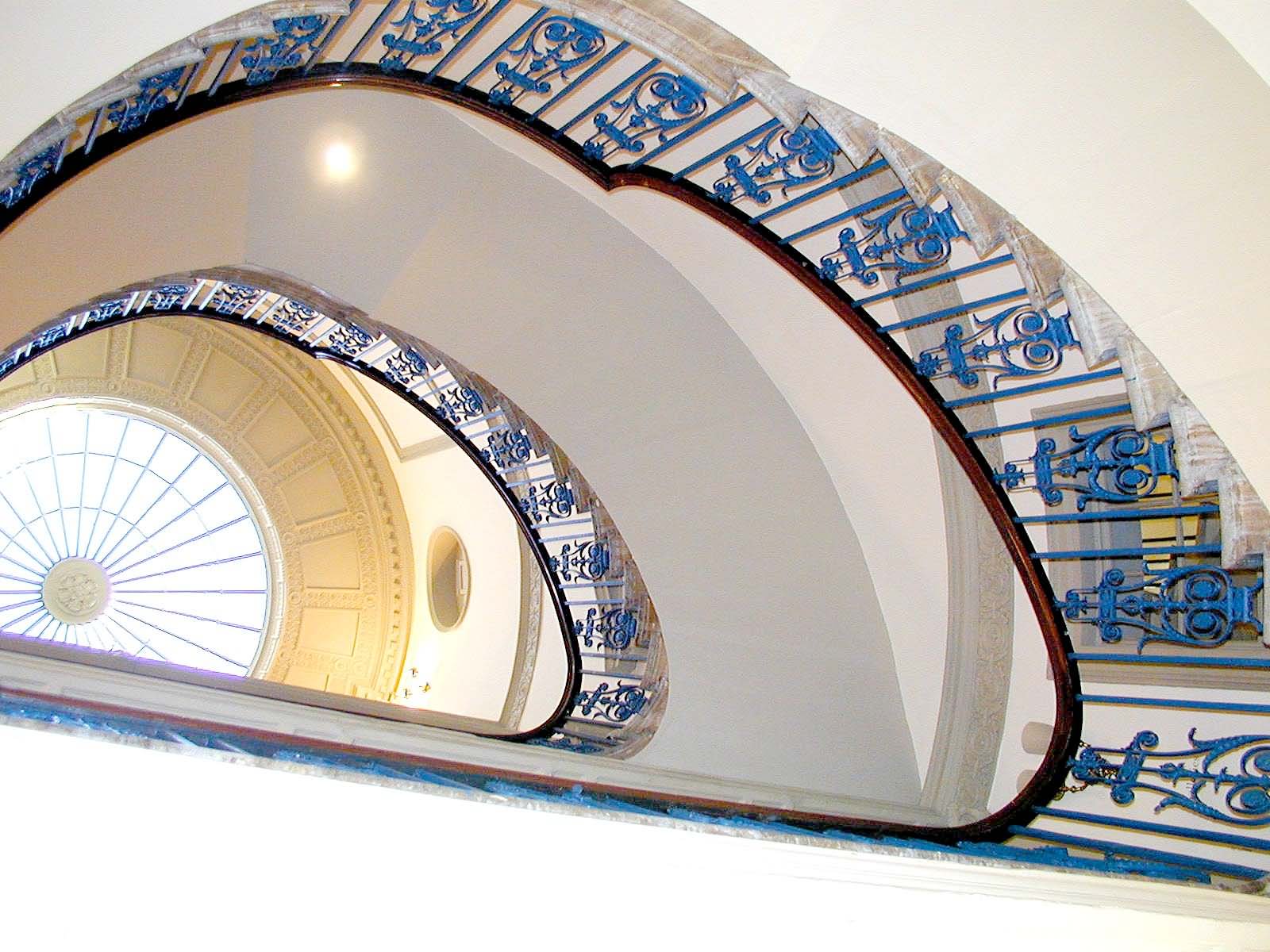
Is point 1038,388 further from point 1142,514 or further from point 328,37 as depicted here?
point 328,37

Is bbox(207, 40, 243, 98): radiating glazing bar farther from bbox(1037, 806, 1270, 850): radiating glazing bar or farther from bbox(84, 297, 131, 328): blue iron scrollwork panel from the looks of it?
bbox(1037, 806, 1270, 850): radiating glazing bar

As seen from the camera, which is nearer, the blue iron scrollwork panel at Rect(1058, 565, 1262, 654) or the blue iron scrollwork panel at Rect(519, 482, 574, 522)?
the blue iron scrollwork panel at Rect(1058, 565, 1262, 654)

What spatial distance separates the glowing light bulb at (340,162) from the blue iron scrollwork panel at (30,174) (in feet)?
7.42

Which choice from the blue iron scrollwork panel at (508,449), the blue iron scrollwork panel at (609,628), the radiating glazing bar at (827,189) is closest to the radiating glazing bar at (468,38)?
the radiating glazing bar at (827,189)

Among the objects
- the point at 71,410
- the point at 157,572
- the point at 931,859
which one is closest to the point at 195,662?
the point at 157,572

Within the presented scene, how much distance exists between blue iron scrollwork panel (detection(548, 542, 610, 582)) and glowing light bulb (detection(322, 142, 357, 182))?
3220 mm

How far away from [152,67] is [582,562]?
5.43 meters

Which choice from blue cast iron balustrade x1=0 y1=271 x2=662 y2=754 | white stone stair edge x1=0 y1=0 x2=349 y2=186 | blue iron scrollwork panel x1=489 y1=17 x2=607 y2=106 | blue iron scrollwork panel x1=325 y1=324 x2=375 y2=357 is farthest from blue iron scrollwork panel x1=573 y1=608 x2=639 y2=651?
white stone stair edge x1=0 y1=0 x2=349 y2=186

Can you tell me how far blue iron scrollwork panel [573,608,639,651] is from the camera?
779cm

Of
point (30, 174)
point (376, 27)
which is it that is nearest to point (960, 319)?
point (376, 27)

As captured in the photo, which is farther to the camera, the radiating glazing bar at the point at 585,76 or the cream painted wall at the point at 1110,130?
the radiating glazing bar at the point at 585,76

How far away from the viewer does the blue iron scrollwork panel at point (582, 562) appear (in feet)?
25.9

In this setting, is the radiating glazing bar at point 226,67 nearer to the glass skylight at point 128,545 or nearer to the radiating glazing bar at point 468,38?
the radiating glazing bar at point 468,38

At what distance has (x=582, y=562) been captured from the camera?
26.2ft
